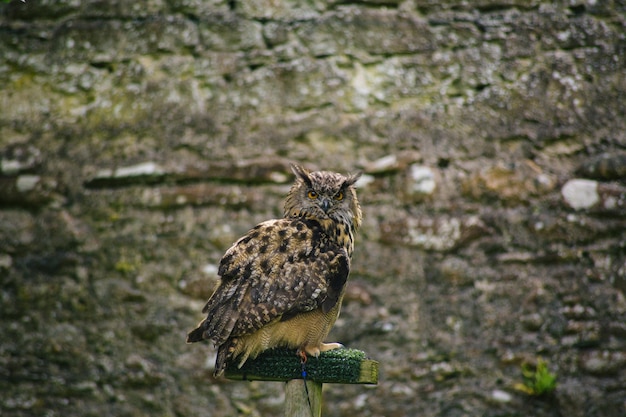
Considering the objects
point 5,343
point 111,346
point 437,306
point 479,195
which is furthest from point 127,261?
point 479,195

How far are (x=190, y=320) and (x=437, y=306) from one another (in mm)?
1390

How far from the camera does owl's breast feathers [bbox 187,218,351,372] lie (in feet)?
7.95

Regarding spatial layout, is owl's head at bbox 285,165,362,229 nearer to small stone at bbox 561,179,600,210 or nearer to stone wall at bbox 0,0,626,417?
stone wall at bbox 0,0,626,417

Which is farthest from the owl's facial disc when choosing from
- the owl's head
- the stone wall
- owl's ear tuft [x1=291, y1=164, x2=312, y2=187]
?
the stone wall

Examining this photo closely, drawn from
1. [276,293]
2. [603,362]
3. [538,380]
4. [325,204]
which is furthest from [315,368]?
[603,362]

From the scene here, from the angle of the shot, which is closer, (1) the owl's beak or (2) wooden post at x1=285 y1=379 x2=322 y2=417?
(2) wooden post at x1=285 y1=379 x2=322 y2=417

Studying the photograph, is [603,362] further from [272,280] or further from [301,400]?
[272,280]

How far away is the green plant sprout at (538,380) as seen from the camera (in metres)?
3.54

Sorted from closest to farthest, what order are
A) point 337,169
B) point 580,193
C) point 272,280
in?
1. point 272,280
2. point 580,193
3. point 337,169

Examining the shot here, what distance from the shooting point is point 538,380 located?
3555 mm

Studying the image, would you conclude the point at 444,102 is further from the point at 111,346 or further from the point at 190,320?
the point at 111,346

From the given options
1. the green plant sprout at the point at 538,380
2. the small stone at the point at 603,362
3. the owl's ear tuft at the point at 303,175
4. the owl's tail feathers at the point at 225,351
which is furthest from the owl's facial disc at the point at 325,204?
the small stone at the point at 603,362

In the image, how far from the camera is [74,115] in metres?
4.03

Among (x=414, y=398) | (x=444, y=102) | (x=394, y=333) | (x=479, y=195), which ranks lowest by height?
(x=414, y=398)
